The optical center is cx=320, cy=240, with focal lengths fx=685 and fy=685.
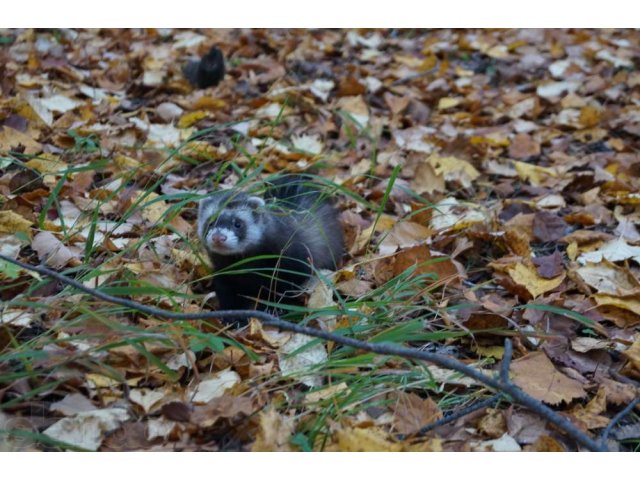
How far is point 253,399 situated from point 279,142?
7.51ft

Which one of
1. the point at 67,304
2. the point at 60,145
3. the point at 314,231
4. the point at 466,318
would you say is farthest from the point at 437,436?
the point at 60,145

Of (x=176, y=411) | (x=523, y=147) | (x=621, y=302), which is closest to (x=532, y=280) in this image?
(x=621, y=302)

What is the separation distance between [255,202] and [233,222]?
14cm

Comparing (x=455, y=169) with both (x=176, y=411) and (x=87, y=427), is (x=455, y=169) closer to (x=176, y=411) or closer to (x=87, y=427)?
(x=176, y=411)

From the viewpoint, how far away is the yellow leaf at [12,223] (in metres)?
2.95

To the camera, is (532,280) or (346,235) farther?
(346,235)

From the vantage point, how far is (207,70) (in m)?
5.09

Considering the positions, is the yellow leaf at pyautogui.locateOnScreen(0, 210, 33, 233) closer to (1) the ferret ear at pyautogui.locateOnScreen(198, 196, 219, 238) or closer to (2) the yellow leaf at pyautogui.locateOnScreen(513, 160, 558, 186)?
(1) the ferret ear at pyautogui.locateOnScreen(198, 196, 219, 238)

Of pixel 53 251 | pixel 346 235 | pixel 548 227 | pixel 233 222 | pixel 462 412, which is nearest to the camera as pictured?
pixel 462 412

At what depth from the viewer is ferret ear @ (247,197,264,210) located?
3207 mm

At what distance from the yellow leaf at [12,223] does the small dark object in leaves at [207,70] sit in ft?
8.02

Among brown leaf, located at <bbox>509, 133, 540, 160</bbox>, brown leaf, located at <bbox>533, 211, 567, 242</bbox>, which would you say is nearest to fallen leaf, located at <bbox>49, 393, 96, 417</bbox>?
brown leaf, located at <bbox>533, 211, 567, 242</bbox>

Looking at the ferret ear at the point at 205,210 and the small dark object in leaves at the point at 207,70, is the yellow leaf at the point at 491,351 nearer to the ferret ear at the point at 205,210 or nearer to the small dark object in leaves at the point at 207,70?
the ferret ear at the point at 205,210

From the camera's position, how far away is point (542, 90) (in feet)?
17.3
